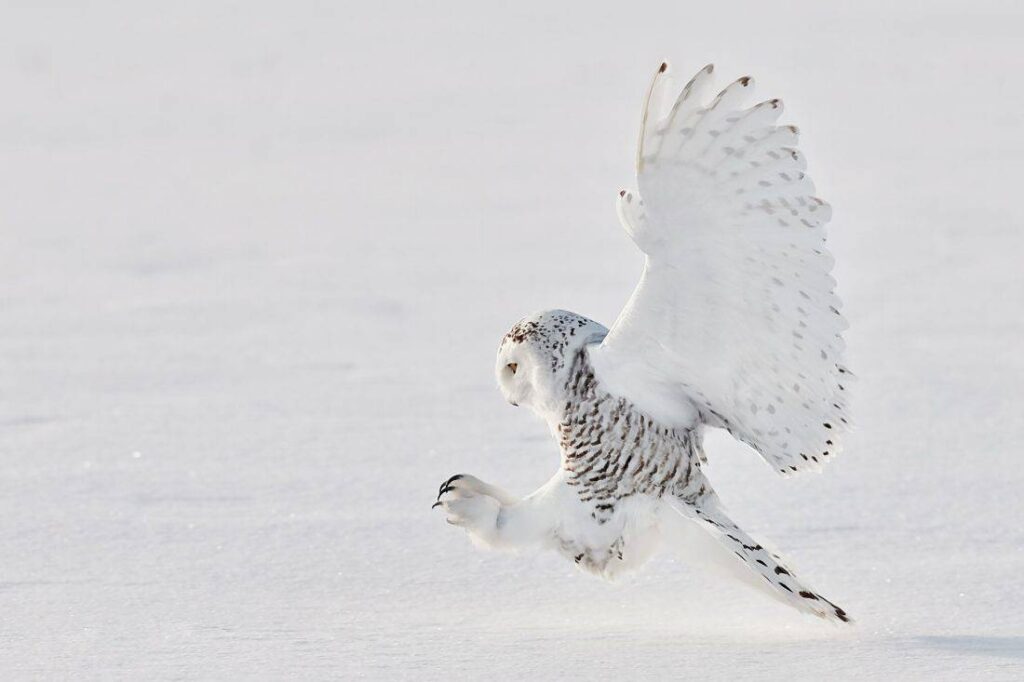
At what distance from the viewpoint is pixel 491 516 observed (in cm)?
298

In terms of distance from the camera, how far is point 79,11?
50.8ft

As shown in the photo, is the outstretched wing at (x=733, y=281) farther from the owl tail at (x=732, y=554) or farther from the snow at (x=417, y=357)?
the snow at (x=417, y=357)

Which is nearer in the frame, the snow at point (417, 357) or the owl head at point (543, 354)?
the snow at point (417, 357)

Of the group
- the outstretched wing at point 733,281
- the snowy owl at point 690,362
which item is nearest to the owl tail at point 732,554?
the snowy owl at point 690,362

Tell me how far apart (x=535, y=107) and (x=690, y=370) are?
26.8ft

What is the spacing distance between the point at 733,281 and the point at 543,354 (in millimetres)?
376

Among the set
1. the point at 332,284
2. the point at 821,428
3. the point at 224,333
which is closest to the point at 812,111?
the point at 332,284

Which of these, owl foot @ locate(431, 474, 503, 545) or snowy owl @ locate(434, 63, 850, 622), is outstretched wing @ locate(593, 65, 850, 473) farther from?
owl foot @ locate(431, 474, 503, 545)

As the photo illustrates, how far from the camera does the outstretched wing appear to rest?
8.71 feet

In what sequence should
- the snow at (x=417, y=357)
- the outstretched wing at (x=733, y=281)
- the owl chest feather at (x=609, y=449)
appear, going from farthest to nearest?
A: the owl chest feather at (x=609, y=449) → the snow at (x=417, y=357) → the outstretched wing at (x=733, y=281)

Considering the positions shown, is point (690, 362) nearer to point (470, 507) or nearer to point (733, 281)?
point (733, 281)

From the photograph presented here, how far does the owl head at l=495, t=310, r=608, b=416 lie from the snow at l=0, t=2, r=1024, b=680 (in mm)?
364

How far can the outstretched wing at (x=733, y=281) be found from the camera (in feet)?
8.71

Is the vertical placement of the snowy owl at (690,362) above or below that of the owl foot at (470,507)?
above
